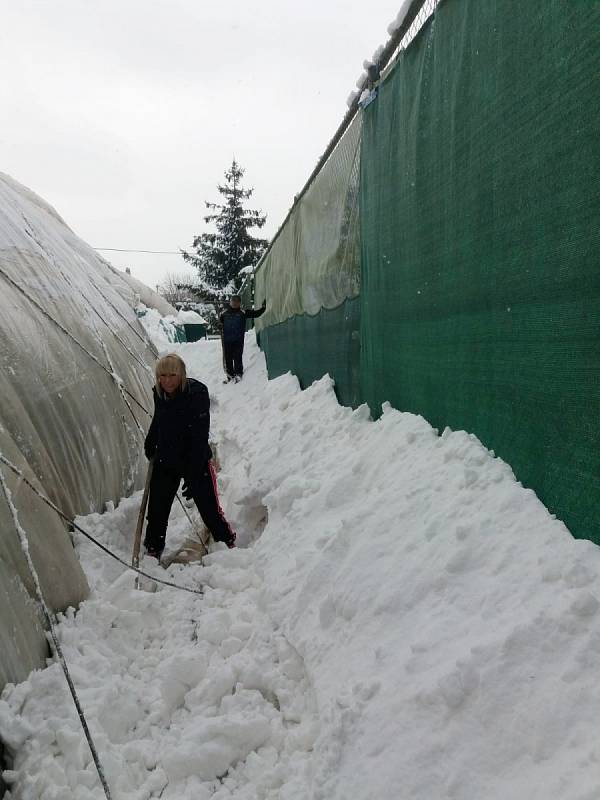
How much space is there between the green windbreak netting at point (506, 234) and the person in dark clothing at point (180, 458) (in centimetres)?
153

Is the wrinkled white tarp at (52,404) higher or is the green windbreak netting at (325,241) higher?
the green windbreak netting at (325,241)

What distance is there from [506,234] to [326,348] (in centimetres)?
329

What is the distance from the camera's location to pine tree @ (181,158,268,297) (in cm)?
3034

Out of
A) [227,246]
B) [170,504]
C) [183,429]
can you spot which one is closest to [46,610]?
[170,504]

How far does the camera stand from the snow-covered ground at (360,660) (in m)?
1.58

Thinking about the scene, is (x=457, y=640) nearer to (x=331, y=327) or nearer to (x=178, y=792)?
(x=178, y=792)

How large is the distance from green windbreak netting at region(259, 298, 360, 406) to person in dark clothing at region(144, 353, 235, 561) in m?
1.38

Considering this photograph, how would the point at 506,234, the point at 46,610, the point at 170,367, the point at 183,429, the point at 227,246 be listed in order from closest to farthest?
1. the point at 506,234
2. the point at 46,610
3. the point at 170,367
4. the point at 183,429
5. the point at 227,246

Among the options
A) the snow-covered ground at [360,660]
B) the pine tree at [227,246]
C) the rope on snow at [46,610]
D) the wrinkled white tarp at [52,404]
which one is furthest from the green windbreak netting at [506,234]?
the pine tree at [227,246]

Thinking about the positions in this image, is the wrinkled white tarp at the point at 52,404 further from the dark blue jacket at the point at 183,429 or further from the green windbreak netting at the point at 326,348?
the green windbreak netting at the point at 326,348

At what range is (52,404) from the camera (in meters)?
3.90

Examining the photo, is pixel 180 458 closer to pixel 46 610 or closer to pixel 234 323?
pixel 46 610

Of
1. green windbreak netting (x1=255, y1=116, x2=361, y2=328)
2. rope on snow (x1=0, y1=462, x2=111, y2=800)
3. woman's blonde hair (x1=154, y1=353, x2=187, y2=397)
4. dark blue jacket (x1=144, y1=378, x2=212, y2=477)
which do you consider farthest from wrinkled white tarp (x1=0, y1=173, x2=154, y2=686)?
green windbreak netting (x1=255, y1=116, x2=361, y2=328)

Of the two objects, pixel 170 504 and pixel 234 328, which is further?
pixel 234 328
